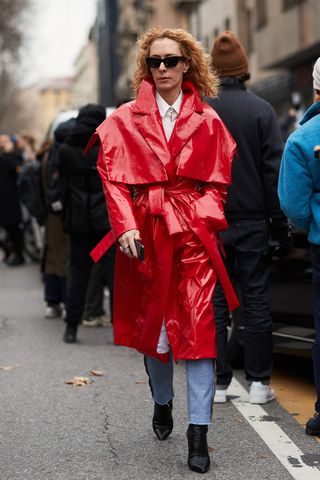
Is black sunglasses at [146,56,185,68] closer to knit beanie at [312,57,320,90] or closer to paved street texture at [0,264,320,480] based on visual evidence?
knit beanie at [312,57,320,90]

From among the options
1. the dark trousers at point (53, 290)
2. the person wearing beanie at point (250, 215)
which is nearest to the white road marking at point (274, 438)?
the person wearing beanie at point (250, 215)

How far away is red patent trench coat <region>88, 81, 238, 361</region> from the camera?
4648mm

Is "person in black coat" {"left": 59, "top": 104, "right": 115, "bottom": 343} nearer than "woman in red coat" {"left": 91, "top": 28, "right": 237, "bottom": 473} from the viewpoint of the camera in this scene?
No

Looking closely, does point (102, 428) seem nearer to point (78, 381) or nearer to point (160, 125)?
point (78, 381)

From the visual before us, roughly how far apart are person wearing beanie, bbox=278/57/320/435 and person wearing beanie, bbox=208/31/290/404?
0.89 metres

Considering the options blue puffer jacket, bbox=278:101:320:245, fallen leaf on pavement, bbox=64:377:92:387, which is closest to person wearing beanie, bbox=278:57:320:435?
blue puffer jacket, bbox=278:101:320:245

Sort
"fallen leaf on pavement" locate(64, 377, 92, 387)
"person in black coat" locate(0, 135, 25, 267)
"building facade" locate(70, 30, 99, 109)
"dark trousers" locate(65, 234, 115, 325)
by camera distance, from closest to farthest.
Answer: "fallen leaf on pavement" locate(64, 377, 92, 387) → "dark trousers" locate(65, 234, 115, 325) → "person in black coat" locate(0, 135, 25, 267) → "building facade" locate(70, 30, 99, 109)

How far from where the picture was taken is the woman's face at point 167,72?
4793mm

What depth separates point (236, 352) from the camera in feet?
22.9

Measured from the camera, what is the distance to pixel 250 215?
599 cm

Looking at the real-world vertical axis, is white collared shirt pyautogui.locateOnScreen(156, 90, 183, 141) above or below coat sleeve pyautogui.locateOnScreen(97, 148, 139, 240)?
above

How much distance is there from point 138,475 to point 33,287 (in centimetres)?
895

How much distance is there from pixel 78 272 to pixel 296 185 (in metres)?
3.97

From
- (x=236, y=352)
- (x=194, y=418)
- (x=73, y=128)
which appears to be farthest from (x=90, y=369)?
(x=194, y=418)
